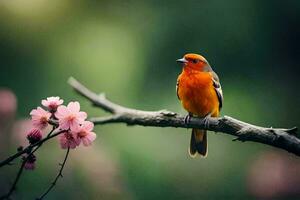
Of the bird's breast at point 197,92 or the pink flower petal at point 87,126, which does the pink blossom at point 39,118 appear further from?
the bird's breast at point 197,92

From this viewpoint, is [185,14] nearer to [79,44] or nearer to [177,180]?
[79,44]

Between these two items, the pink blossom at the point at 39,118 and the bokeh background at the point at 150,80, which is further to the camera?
the bokeh background at the point at 150,80

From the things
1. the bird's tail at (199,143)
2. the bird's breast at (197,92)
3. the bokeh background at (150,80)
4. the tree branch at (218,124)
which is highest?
the bokeh background at (150,80)

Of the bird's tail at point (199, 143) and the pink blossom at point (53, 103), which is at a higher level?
the bird's tail at point (199, 143)

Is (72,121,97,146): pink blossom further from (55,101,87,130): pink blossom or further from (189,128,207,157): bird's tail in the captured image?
(189,128,207,157): bird's tail

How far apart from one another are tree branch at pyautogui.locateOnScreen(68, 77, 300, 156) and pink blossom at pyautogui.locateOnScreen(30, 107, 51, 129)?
39 centimetres

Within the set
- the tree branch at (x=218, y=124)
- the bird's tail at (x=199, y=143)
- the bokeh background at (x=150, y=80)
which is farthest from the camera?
the bokeh background at (x=150, y=80)

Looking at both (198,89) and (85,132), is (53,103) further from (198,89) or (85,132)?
(198,89)

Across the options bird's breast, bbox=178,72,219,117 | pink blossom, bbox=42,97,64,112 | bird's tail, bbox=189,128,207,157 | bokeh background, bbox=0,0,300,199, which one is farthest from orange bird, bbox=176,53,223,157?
bokeh background, bbox=0,0,300,199

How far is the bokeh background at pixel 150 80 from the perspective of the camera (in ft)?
8.70

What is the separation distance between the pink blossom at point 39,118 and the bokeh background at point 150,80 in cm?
132

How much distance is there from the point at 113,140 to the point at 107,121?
4.35 feet

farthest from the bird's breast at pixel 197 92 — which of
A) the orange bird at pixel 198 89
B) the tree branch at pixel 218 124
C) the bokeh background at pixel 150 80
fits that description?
the bokeh background at pixel 150 80

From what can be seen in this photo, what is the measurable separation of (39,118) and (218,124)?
1.40ft
